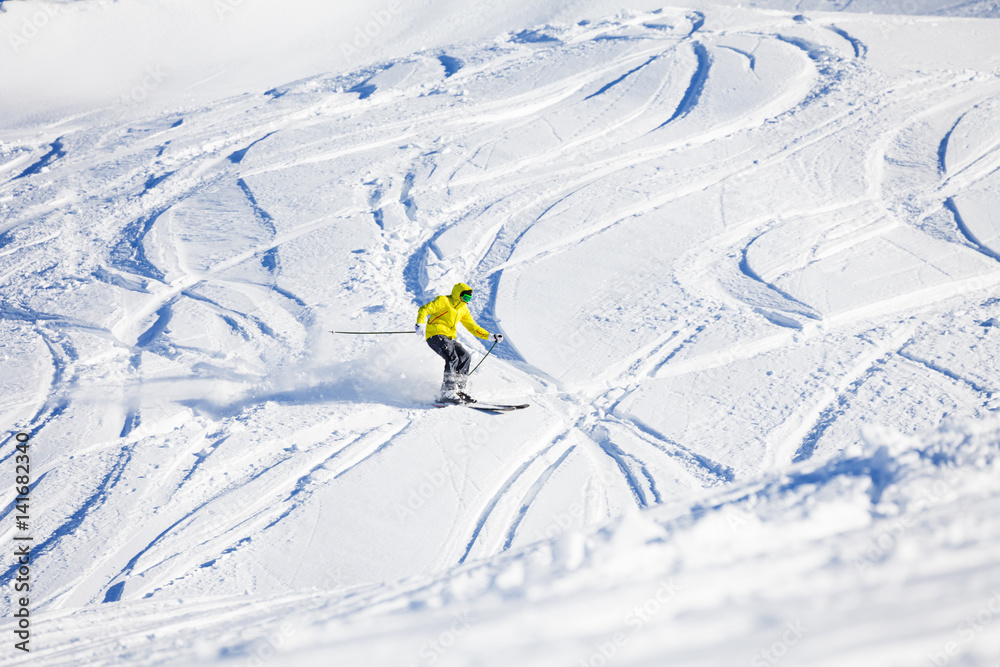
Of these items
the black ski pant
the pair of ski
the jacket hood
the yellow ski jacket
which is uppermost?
the jacket hood

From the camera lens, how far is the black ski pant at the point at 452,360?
657 centimetres

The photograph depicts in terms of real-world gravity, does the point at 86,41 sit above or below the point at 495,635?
above

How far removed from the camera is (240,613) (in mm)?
4074

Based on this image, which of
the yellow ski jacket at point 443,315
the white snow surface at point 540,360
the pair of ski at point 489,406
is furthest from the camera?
the yellow ski jacket at point 443,315

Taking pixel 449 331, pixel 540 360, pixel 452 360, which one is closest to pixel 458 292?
pixel 449 331

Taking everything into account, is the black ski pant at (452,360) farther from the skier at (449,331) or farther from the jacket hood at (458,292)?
the jacket hood at (458,292)

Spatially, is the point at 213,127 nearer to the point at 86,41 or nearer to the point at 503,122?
the point at 503,122

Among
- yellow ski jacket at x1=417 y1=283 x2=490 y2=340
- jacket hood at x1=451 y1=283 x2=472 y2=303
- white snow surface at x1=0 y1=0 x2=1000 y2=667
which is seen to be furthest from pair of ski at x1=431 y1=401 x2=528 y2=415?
jacket hood at x1=451 y1=283 x2=472 y2=303

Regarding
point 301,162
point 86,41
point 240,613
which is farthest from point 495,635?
point 86,41

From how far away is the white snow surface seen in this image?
2254mm

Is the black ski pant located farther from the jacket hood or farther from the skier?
the jacket hood

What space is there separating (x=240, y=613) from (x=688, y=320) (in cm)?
494

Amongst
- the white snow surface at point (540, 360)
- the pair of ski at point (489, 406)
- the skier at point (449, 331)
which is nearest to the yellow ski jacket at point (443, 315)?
the skier at point (449, 331)

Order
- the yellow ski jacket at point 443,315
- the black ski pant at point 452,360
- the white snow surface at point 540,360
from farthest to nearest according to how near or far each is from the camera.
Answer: the yellow ski jacket at point 443,315
the black ski pant at point 452,360
the white snow surface at point 540,360
